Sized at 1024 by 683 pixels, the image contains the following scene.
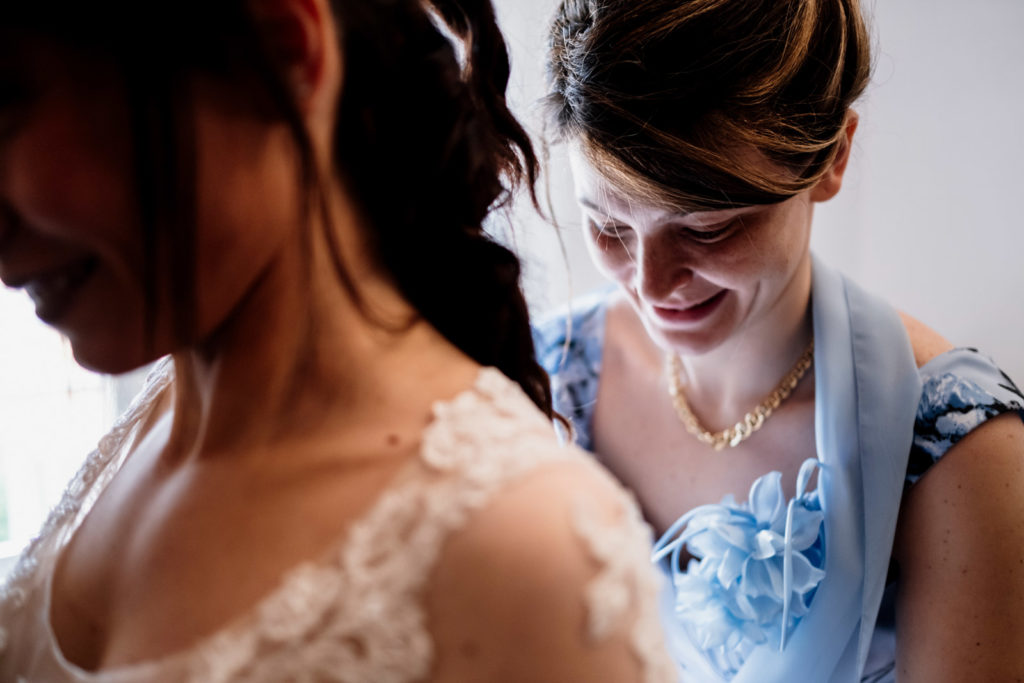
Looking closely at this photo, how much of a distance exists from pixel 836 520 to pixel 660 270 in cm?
35

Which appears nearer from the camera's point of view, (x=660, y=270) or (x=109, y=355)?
(x=109, y=355)

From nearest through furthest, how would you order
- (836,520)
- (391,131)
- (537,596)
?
(537,596), (391,131), (836,520)

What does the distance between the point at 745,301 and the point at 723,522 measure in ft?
0.86

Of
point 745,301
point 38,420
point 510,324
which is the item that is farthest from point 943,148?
point 38,420

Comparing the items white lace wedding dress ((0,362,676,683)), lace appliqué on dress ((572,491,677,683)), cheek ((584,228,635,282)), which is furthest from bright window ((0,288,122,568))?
lace appliqué on dress ((572,491,677,683))

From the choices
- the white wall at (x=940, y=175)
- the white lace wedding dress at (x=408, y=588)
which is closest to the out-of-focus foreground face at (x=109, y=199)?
the white lace wedding dress at (x=408, y=588)

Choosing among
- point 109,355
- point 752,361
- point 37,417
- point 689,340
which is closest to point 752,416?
point 752,361

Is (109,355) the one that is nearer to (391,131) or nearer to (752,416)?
(391,131)

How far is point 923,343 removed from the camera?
1084 mm

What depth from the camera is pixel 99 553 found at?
0.58m

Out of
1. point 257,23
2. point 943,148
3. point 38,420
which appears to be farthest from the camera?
point 943,148

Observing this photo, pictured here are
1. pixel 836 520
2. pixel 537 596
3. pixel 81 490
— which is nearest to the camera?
pixel 537 596

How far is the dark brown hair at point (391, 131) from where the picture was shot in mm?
429

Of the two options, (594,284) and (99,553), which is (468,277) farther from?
(594,284)
